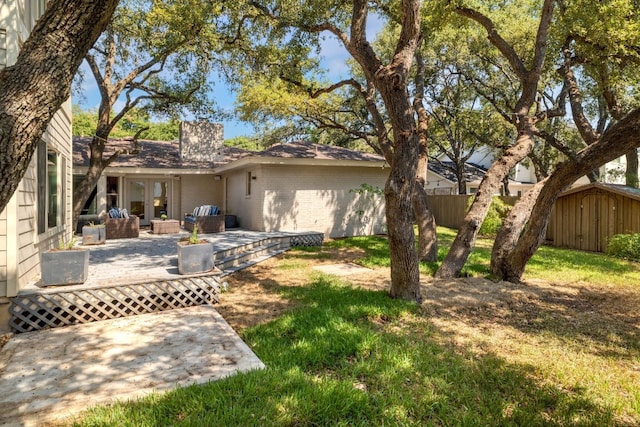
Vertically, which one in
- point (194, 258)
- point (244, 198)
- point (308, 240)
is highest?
point (244, 198)

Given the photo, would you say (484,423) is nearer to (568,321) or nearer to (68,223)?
(568,321)

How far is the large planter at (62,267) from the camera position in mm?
4945

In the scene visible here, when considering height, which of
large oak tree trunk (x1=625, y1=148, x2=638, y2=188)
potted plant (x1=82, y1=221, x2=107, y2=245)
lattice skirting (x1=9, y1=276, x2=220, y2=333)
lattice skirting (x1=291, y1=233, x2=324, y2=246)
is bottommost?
lattice skirting (x1=9, y1=276, x2=220, y2=333)

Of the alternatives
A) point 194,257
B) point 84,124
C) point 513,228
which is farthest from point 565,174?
point 84,124

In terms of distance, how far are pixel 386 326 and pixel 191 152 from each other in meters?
10.9

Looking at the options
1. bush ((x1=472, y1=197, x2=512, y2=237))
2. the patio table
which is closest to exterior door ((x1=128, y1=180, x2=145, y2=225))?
the patio table

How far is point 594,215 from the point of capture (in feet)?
40.6

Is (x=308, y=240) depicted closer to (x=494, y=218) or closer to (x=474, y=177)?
(x=494, y=218)

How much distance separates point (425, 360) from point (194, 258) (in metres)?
4.03

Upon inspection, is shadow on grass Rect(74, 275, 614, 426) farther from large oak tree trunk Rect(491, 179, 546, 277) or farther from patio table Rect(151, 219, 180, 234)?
patio table Rect(151, 219, 180, 234)

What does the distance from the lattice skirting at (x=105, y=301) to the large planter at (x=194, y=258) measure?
0.22 metres

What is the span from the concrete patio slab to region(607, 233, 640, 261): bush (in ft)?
37.6

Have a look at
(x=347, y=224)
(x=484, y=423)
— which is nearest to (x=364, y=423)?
(x=484, y=423)

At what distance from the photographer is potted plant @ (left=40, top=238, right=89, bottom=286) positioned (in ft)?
16.2
